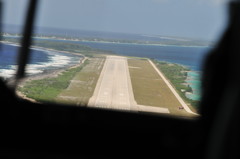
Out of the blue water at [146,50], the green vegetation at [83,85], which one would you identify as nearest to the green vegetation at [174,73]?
the blue water at [146,50]

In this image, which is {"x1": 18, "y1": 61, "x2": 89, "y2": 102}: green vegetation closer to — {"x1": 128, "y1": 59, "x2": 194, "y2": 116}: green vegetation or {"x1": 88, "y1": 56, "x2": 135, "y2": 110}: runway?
{"x1": 88, "y1": 56, "x2": 135, "y2": 110}: runway

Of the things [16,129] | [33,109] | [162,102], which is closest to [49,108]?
[33,109]

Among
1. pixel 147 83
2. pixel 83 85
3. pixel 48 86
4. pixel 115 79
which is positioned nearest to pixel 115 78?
pixel 115 79

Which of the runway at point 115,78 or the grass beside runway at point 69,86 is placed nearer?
the grass beside runway at point 69,86

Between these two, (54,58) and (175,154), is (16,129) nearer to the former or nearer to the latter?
(175,154)

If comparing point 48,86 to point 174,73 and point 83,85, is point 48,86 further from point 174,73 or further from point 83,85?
point 174,73

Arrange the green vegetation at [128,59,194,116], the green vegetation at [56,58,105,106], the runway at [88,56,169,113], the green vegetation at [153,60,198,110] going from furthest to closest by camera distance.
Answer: the green vegetation at [153,60,198,110], the green vegetation at [128,59,194,116], the runway at [88,56,169,113], the green vegetation at [56,58,105,106]

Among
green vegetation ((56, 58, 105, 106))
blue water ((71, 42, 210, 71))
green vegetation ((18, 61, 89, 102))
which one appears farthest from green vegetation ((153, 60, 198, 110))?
green vegetation ((18, 61, 89, 102))

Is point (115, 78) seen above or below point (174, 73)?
below

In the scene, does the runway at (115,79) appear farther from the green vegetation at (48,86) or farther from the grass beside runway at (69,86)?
the green vegetation at (48,86)
